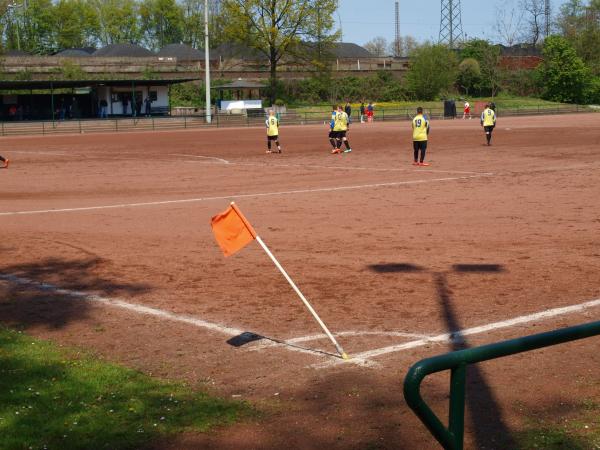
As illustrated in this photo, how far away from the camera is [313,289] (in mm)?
10414

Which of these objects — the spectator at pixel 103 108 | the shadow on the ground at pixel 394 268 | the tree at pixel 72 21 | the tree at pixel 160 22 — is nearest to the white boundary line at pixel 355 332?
the shadow on the ground at pixel 394 268

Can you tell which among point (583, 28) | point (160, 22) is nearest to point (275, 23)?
point (583, 28)

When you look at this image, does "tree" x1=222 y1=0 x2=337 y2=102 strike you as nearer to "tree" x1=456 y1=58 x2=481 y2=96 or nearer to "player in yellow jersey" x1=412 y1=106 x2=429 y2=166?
"tree" x1=456 y1=58 x2=481 y2=96

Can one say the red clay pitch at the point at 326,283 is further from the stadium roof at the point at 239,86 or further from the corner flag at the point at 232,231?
the stadium roof at the point at 239,86

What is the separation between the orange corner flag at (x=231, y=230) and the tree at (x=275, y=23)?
81.2 meters

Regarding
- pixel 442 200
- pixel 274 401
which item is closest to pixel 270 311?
pixel 274 401

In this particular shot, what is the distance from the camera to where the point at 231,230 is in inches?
309

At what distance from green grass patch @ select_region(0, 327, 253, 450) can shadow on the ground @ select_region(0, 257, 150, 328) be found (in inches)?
62.7

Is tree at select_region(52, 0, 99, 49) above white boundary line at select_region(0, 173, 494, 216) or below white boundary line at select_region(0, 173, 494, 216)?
above

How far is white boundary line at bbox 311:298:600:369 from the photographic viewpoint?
25.6ft

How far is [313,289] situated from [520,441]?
480 cm

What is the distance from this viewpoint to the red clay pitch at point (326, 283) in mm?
6637

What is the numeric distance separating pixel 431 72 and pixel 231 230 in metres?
90.5

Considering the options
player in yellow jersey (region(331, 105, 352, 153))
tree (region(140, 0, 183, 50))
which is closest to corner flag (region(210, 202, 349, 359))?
player in yellow jersey (region(331, 105, 352, 153))
